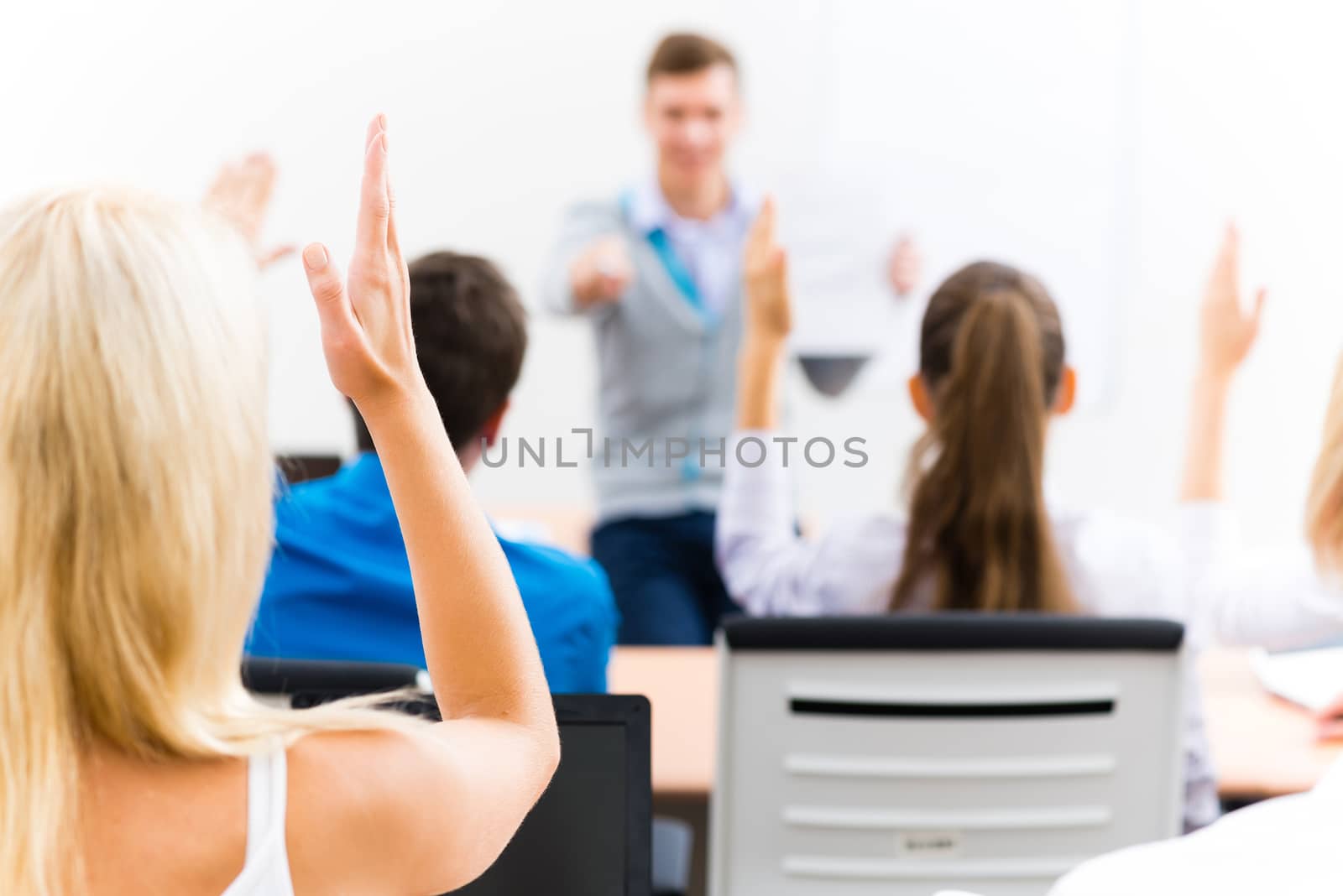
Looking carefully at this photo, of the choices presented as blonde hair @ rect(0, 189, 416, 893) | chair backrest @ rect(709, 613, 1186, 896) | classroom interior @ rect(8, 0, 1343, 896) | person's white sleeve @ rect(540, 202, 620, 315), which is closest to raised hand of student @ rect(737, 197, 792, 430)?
chair backrest @ rect(709, 613, 1186, 896)

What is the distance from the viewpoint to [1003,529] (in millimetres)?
1515

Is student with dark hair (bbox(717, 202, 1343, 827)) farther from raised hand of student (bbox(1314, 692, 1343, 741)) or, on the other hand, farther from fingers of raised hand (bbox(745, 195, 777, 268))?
raised hand of student (bbox(1314, 692, 1343, 741))

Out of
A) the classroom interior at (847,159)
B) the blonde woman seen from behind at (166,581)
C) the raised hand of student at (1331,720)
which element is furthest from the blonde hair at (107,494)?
the classroom interior at (847,159)

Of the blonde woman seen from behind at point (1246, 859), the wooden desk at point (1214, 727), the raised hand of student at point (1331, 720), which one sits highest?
the blonde woman seen from behind at point (1246, 859)

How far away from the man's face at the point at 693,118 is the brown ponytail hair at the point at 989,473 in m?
1.40

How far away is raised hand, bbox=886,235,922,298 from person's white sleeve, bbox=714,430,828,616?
2031 millimetres

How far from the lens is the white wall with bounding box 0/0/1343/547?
3602 millimetres

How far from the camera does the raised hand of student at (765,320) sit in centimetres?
163

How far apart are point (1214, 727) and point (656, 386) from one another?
Result: 1.43 meters

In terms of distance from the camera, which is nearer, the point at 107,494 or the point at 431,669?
the point at 107,494

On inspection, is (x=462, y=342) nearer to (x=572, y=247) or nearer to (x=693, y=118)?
(x=572, y=247)

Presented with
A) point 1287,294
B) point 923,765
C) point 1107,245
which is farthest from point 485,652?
point 1287,294

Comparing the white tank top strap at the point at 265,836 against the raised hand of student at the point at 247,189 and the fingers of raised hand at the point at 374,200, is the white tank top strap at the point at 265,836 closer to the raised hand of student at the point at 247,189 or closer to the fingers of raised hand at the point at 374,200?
the fingers of raised hand at the point at 374,200

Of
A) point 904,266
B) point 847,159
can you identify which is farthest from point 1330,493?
point 847,159
